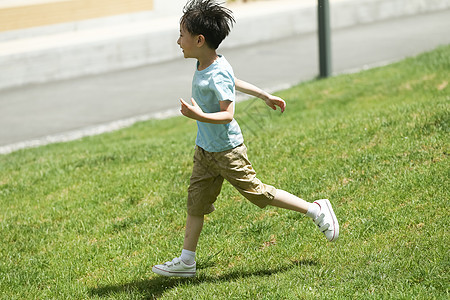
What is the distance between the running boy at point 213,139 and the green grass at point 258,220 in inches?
9.6

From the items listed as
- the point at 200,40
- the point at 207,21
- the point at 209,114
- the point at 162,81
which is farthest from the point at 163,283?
the point at 162,81

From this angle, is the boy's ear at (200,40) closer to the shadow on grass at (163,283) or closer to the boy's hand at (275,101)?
the boy's hand at (275,101)

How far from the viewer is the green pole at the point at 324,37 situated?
36.5ft

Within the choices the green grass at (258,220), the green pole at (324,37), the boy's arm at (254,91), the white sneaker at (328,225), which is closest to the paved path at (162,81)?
the green pole at (324,37)

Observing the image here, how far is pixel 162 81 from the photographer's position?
13516mm

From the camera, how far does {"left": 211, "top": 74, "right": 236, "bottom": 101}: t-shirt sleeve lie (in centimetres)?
394

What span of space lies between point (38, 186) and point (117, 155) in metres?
0.98

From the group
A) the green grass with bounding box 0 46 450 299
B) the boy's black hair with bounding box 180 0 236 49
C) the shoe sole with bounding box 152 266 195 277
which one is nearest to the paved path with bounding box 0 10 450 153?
the green grass with bounding box 0 46 450 299

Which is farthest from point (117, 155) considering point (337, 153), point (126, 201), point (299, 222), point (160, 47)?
point (160, 47)

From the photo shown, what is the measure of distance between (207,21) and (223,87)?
410mm

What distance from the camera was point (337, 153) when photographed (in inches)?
238

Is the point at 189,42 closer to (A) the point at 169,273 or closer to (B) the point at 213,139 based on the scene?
(B) the point at 213,139

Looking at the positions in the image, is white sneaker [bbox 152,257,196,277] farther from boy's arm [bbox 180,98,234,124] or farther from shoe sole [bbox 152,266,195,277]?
boy's arm [bbox 180,98,234,124]

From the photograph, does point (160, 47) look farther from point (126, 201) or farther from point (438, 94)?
point (126, 201)
